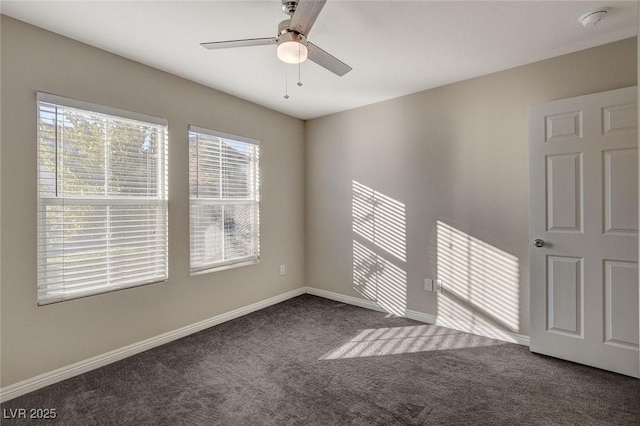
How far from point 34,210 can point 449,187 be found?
349 centimetres

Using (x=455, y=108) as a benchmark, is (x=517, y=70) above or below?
above

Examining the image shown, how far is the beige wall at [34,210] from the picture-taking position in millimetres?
2074

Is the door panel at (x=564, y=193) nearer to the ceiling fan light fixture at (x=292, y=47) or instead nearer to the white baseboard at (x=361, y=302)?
the white baseboard at (x=361, y=302)

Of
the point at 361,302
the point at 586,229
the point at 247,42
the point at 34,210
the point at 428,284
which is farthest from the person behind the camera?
the point at 361,302

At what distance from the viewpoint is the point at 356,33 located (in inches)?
88.9

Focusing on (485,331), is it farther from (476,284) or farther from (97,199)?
(97,199)

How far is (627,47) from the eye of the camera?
233 centimetres

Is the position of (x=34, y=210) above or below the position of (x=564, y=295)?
above

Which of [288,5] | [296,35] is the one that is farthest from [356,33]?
[296,35]

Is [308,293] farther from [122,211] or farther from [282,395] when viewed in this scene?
[122,211]

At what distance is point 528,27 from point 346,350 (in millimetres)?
2853

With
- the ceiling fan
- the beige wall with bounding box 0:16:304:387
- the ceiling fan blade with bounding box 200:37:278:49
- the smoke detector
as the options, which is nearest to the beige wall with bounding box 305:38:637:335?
the smoke detector

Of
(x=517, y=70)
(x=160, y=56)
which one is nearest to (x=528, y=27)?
(x=517, y=70)

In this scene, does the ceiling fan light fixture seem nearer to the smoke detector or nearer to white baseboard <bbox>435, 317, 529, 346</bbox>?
the smoke detector
